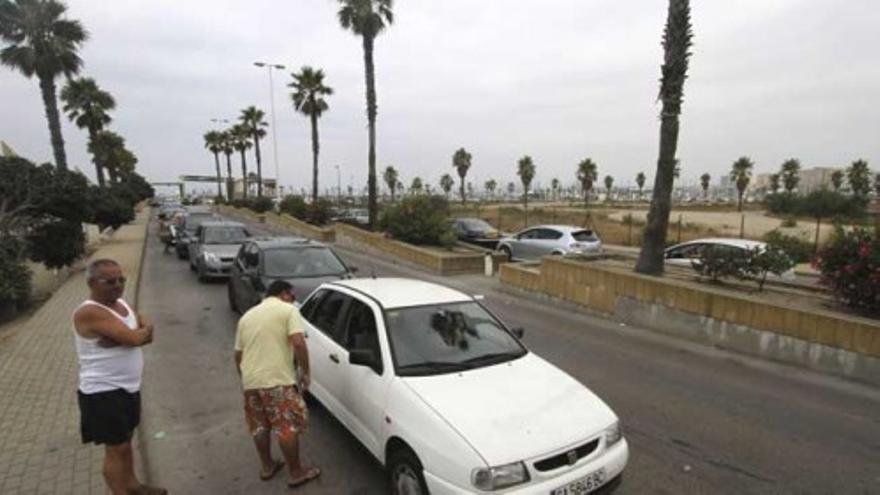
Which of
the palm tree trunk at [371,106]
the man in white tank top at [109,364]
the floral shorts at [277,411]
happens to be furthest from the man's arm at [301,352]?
the palm tree trunk at [371,106]

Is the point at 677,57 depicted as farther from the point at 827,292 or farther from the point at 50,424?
the point at 50,424

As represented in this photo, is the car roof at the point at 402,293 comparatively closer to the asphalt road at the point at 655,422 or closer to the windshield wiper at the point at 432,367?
the windshield wiper at the point at 432,367

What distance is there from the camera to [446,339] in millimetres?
4629

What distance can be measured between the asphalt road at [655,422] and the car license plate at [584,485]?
936mm

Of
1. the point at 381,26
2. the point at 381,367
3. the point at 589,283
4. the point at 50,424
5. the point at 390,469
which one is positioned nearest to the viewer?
the point at 390,469

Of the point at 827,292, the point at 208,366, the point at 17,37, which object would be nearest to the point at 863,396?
the point at 827,292

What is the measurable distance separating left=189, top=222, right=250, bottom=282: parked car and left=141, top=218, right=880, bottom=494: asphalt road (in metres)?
5.11

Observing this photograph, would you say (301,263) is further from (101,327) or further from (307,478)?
(101,327)

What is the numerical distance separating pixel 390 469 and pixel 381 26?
25970 millimetres

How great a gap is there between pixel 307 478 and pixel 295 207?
35.7m

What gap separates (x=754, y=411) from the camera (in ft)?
20.1

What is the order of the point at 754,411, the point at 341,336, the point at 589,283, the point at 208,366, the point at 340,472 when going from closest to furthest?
the point at 340,472, the point at 341,336, the point at 754,411, the point at 208,366, the point at 589,283

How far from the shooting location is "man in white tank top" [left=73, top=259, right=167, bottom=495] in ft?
11.9

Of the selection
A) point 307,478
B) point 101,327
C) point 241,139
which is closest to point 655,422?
point 307,478
